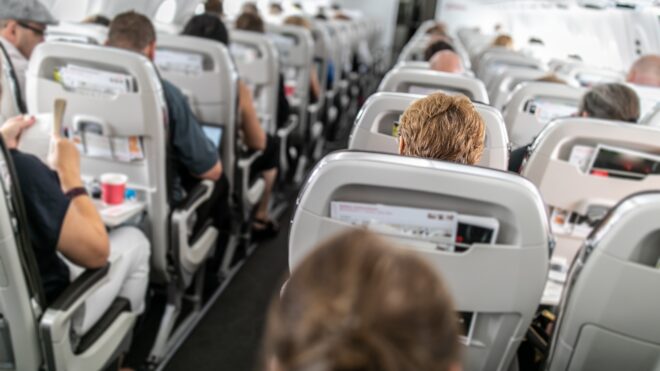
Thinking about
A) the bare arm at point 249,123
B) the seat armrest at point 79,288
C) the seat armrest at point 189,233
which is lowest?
the seat armrest at point 189,233

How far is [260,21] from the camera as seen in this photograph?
497 cm

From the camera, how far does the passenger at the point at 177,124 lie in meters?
2.81

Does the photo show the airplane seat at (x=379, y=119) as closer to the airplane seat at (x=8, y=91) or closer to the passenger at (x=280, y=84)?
the airplane seat at (x=8, y=91)

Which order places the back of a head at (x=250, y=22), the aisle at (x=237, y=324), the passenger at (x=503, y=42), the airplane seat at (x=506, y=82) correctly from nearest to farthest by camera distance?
the aisle at (x=237, y=324) < the airplane seat at (x=506, y=82) < the back of a head at (x=250, y=22) < the passenger at (x=503, y=42)

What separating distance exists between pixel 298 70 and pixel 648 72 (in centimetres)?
314

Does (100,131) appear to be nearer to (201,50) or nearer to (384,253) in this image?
(201,50)

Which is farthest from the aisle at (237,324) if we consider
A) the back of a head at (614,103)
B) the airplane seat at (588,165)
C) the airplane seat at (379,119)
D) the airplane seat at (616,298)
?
the back of a head at (614,103)

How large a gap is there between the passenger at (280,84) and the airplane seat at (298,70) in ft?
1.53

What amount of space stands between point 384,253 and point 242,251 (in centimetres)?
372

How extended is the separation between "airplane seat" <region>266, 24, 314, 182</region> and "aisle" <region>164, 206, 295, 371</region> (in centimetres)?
183

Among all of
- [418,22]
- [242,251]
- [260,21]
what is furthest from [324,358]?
[418,22]

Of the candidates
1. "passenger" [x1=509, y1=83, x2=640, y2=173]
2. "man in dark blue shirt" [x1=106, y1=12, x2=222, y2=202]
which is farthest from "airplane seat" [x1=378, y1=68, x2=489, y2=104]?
"man in dark blue shirt" [x1=106, y1=12, x2=222, y2=202]

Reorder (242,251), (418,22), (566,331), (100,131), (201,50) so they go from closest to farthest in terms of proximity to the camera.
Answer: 1. (566,331)
2. (100,131)
3. (201,50)
4. (242,251)
5. (418,22)

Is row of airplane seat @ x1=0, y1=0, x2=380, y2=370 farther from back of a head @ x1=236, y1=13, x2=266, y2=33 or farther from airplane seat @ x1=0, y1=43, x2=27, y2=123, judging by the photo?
back of a head @ x1=236, y1=13, x2=266, y2=33
